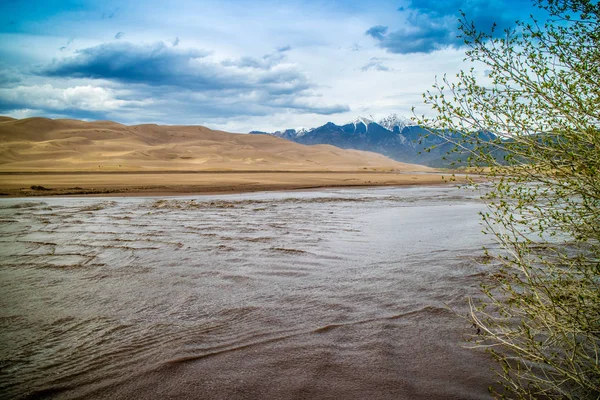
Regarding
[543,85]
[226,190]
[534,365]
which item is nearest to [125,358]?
[534,365]

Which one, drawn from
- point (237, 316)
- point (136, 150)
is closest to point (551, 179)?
point (237, 316)

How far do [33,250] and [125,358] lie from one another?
333 inches

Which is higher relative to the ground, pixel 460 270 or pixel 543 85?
pixel 543 85

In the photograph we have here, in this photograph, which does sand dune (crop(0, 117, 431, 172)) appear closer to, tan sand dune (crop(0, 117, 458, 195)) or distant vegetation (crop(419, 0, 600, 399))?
tan sand dune (crop(0, 117, 458, 195))

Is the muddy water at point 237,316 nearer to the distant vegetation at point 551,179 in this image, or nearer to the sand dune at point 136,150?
the distant vegetation at point 551,179

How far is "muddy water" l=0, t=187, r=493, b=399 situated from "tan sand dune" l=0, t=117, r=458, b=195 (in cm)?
2348

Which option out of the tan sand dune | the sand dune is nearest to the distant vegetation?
the tan sand dune

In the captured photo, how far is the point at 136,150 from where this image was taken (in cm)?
9950

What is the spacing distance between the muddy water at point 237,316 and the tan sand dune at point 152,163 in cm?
2348

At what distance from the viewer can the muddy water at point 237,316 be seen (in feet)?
15.5

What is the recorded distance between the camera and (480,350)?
5.57 m

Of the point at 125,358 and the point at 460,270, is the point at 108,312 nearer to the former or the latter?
the point at 125,358

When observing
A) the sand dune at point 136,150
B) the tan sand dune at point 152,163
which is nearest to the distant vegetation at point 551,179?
the tan sand dune at point 152,163

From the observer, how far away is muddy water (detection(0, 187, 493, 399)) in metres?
4.71
